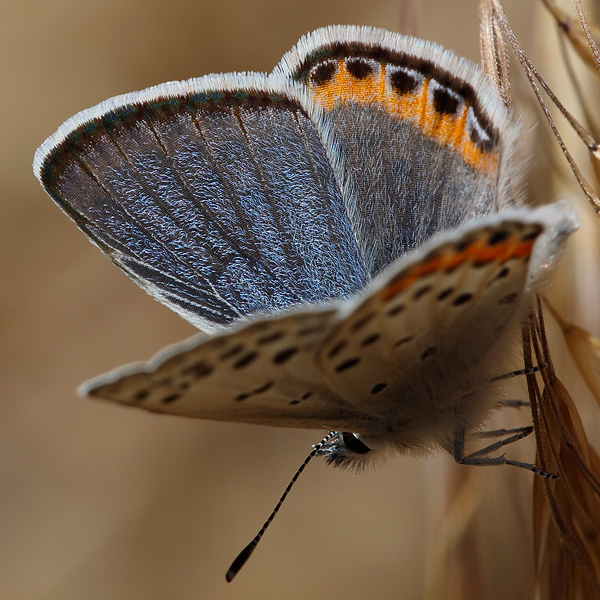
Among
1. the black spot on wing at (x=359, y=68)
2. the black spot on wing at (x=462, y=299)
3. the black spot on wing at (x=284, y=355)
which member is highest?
the black spot on wing at (x=359, y=68)

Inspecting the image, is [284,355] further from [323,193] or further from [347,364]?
[323,193]

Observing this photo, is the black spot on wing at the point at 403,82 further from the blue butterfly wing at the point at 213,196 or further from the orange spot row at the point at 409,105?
the blue butterfly wing at the point at 213,196

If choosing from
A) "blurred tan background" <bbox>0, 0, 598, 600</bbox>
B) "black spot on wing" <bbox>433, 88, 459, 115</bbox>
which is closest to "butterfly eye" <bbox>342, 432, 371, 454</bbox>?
"black spot on wing" <bbox>433, 88, 459, 115</bbox>

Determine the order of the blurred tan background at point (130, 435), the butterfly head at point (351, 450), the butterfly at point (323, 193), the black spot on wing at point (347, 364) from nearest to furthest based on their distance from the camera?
the black spot on wing at point (347, 364), the butterfly at point (323, 193), the butterfly head at point (351, 450), the blurred tan background at point (130, 435)

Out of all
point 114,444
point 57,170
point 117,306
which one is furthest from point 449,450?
point 117,306

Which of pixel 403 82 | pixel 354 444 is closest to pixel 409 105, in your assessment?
pixel 403 82

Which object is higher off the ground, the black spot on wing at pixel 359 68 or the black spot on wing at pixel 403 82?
the black spot on wing at pixel 359 68

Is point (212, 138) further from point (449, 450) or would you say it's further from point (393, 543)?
point (393, 543)

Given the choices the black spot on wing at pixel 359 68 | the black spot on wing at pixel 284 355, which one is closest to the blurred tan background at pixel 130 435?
the black spot on wing at pixel 359 68
